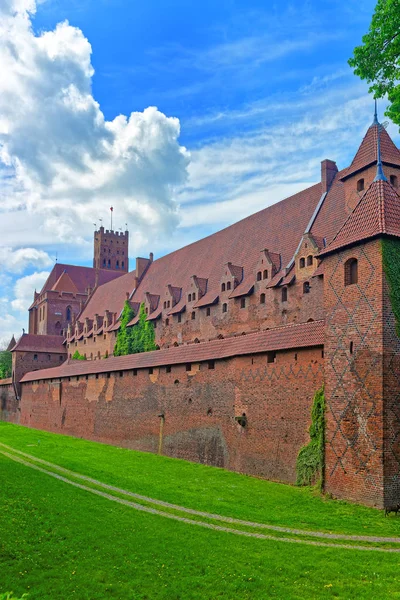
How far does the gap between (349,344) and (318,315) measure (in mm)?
10612

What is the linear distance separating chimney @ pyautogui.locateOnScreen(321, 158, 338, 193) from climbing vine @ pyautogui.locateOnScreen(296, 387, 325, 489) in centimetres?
1758

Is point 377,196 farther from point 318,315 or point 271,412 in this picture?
point 318,315

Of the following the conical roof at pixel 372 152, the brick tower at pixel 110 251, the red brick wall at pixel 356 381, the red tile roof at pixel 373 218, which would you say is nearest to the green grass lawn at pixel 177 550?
the red brick wall at pixel 356 381

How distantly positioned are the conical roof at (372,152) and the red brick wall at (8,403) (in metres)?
41.1

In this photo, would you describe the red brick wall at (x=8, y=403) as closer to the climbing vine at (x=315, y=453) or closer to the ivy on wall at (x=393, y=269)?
the climbing vine at (x=315, y=453)

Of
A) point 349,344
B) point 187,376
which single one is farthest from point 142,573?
point 187,376

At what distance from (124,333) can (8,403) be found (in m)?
17.0

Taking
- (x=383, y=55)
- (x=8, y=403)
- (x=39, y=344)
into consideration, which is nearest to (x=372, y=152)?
(x=383, y=55)

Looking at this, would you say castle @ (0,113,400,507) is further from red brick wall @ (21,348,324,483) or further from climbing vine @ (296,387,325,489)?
climbing vine @ (296,387,325,489)

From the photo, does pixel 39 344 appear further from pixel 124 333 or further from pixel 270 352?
pixel 270 352

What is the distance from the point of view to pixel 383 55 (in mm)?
17547

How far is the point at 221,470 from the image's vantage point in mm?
24078

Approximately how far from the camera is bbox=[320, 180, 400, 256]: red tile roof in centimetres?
1803

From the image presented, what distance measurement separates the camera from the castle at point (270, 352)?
1756 cm
